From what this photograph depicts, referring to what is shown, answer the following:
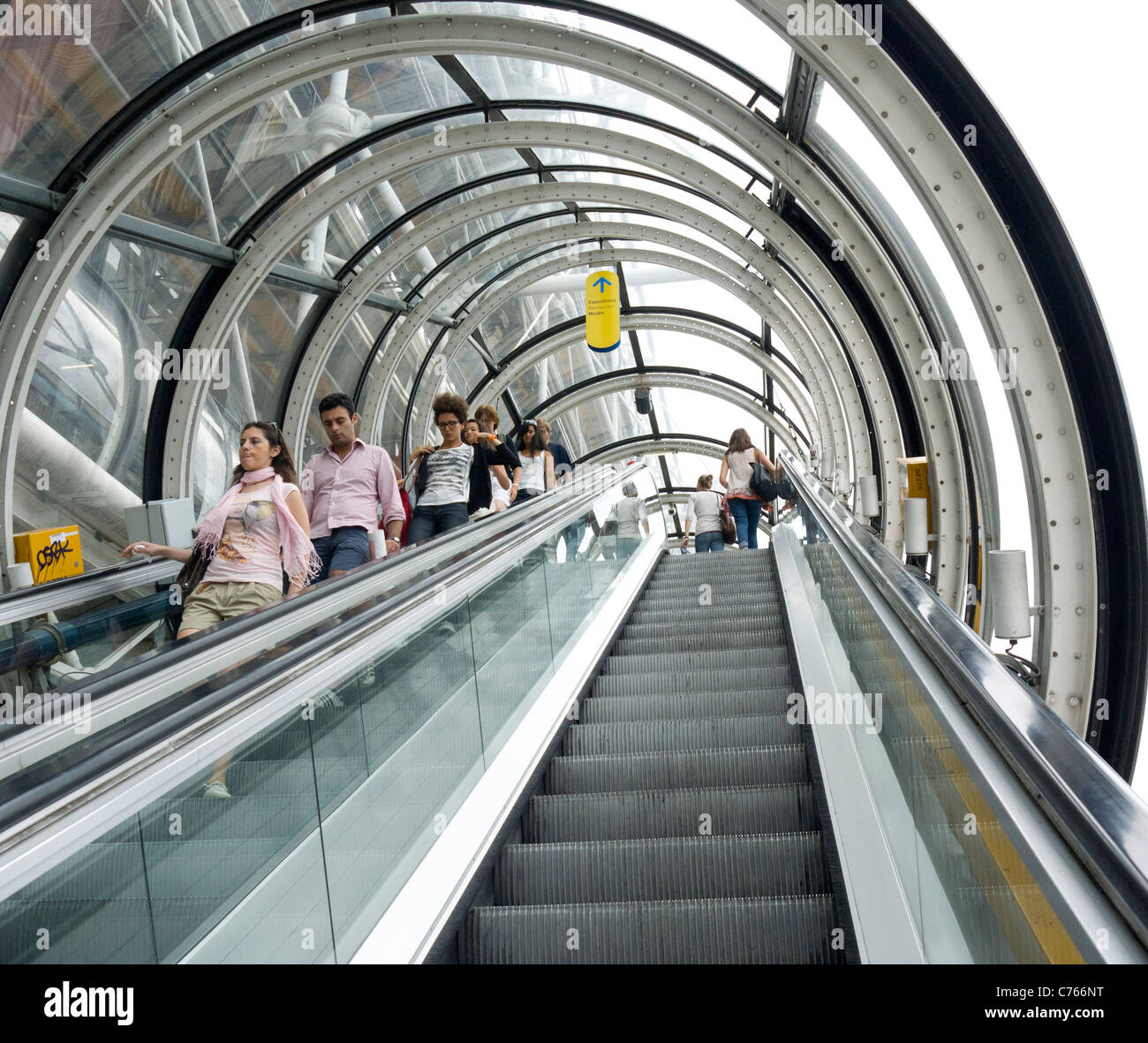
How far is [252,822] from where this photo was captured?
2.36 m

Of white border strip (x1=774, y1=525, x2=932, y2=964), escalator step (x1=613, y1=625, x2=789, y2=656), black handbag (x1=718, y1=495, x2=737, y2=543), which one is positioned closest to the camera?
white border strip (x1=774, y1=525, x2=932, y2=964)

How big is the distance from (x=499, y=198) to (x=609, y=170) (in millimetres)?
1810

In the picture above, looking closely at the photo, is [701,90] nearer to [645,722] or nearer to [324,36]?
[324,36]

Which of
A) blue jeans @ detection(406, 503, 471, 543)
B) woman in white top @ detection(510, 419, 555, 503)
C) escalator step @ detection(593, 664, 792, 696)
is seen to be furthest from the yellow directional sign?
escalator step @ detection(593, 664, 792, 696)

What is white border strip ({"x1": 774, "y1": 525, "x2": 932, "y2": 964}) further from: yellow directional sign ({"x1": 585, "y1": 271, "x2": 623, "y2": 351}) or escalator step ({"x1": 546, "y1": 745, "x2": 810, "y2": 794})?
yellow directional sign ({"x1": 585, "y1": 271, "x2": 623, "y2": 351})

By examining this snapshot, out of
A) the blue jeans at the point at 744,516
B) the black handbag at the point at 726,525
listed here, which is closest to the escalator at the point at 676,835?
the blue jeans at the point at 744,516

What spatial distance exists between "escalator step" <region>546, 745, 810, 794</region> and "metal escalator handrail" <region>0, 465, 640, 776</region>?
1.27 metres

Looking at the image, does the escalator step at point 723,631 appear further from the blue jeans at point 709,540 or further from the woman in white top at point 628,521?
the blue jeans at point 709,540

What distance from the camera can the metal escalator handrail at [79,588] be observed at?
5.08 meters

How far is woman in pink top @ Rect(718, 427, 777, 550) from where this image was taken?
38.2 feet

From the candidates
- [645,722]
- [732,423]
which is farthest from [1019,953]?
[732,423]

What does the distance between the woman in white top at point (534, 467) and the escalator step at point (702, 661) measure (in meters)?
3.65

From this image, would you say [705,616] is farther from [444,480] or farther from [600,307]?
[600,307]
